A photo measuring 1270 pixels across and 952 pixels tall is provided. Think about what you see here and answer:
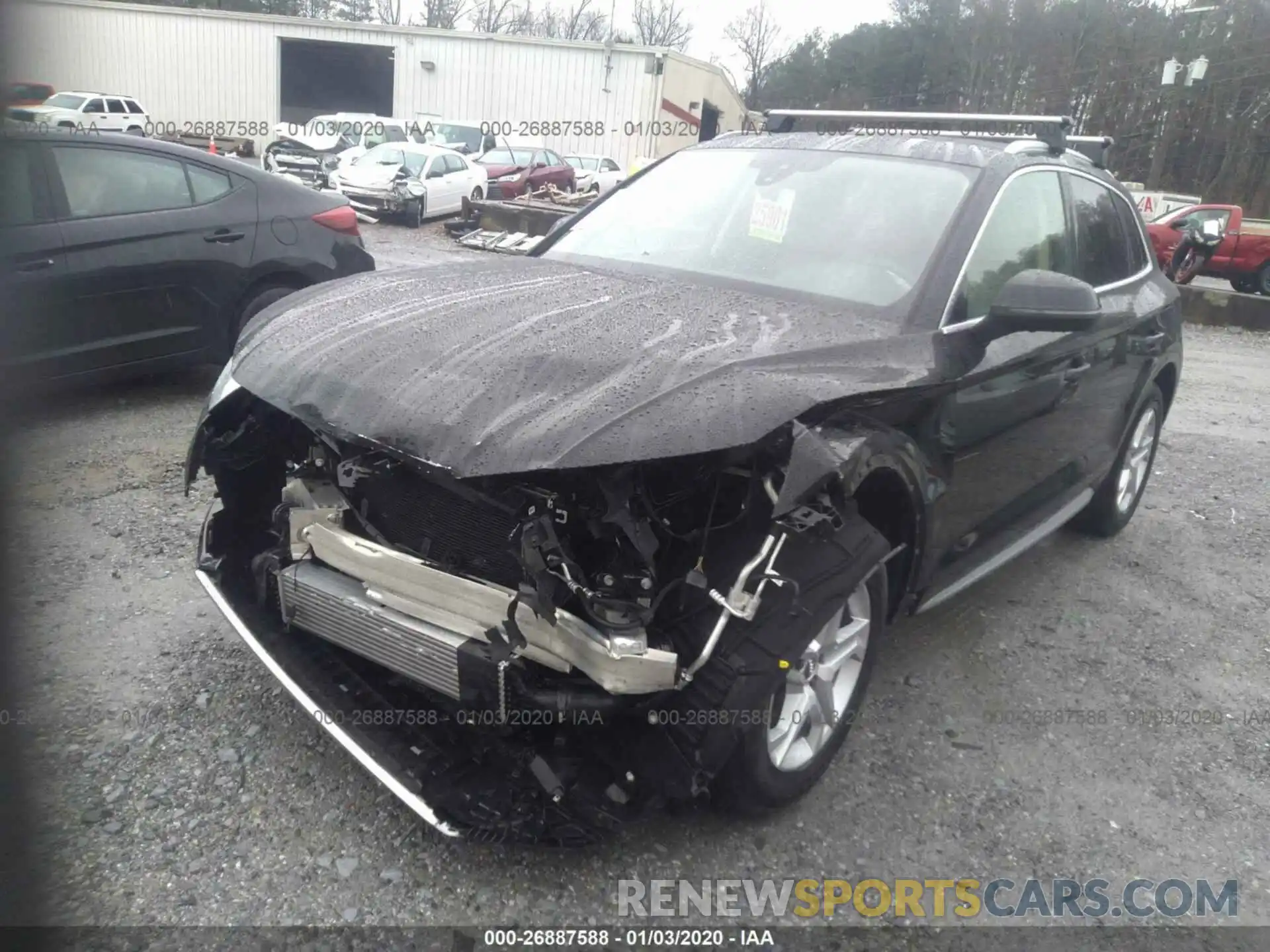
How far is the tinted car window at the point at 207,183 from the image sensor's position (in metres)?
5.62

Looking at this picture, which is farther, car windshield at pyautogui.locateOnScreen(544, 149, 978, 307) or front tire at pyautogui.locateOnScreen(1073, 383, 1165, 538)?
front tire at pyautogui.locateOnScreen(1073, 383, 1165, 538)

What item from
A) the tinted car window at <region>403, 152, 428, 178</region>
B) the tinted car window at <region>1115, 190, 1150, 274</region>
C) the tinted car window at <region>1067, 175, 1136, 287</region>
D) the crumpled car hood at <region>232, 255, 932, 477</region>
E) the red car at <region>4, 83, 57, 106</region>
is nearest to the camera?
the red car at <region>4, 83, 57, 106</region>

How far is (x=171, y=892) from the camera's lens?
2.22m

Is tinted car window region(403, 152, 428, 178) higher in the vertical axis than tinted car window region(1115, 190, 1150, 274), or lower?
lower

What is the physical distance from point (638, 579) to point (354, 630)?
769 millimetres

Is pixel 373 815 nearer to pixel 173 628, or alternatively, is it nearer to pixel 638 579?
pixel 638 579

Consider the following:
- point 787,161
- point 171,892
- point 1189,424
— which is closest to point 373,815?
A: point 171,892

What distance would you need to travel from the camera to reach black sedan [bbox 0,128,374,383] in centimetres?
484

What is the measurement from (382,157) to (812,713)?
17.7 meters

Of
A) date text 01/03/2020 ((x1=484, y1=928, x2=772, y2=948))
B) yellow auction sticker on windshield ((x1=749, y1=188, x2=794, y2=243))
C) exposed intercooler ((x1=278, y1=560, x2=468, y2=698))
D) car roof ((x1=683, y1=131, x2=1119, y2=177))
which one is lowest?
date text 01/03/2020 ((x1=484, y1=928, x2=772, y2=948))

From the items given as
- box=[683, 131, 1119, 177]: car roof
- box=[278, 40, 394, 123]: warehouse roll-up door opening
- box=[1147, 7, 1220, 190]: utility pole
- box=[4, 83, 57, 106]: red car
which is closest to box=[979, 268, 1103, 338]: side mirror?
box=[683, 131, 1119, 177]: car roof

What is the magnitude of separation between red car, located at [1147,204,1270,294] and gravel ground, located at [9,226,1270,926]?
51.7 feet

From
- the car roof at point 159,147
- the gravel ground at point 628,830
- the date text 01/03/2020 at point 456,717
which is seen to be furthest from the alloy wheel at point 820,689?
the car roof at point 159,147

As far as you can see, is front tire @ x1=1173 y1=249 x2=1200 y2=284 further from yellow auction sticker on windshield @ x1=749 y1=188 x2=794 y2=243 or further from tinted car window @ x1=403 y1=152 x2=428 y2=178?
yellow auction sticker on windshield @ x1=749 y1=188 x2=794 y2=243
